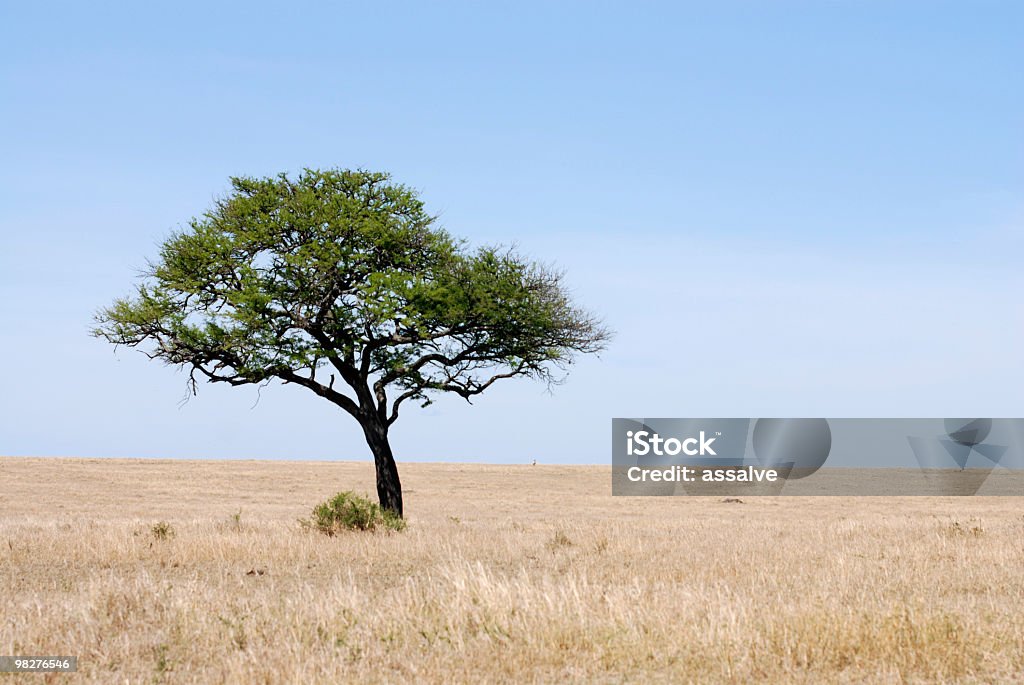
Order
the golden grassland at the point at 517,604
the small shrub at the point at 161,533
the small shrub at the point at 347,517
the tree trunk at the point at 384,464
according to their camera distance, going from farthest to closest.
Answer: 1. the tree trunk at the point at 384,464
2. the small shrub at the point at 347,517
3. the small shrub at the point at 161,533
4. the golden grassland at the point at 517,604

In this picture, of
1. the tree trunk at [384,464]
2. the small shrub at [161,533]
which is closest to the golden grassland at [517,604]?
the small shrub at [161,533]

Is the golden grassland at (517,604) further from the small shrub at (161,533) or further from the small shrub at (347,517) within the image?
the small shrub at (347,517)

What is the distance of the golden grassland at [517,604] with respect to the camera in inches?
351

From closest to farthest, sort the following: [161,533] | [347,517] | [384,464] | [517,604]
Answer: [517,604], [161,533], [347,517], [384,464]

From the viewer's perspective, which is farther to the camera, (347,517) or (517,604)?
(347,517)

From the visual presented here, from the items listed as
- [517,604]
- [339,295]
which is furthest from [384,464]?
[517,604]

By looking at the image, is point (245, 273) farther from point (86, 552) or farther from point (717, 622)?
point (717, 622)

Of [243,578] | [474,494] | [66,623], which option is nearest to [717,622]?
[66,623]

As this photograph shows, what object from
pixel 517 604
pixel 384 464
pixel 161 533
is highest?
pixel 384 464

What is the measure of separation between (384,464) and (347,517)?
7556 millimetres

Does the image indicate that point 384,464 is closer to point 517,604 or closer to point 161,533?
point 161,533

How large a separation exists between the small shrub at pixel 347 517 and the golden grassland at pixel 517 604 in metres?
0.82

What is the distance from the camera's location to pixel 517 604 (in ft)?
35.2

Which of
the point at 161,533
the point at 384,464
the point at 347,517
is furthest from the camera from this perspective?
the point at 384,464
